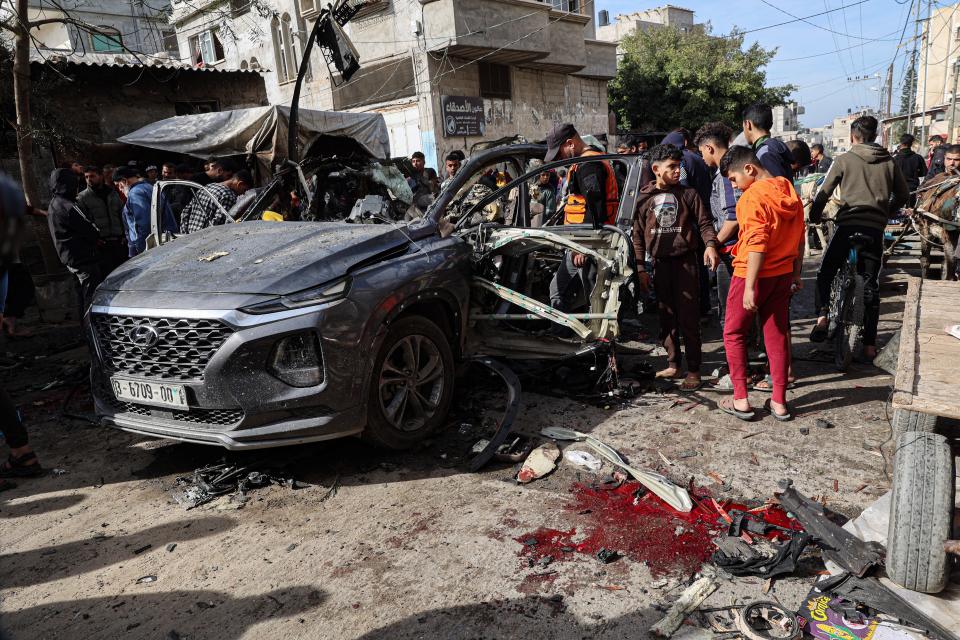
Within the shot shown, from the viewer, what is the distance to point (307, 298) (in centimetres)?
323

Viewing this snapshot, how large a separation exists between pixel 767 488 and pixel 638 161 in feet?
8.42

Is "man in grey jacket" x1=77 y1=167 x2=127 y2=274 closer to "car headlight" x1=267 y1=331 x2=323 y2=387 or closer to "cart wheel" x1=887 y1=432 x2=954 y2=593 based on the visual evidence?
"car headlight" x1=267 y1=331 x2=323 y2=387

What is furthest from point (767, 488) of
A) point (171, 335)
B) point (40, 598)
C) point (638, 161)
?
point (40, 598)

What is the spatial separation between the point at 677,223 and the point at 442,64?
A: 46.5 ft

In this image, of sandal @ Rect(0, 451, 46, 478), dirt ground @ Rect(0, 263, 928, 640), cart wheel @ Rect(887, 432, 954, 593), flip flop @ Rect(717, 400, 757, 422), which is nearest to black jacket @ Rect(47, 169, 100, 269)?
dirt ground @ Rect(0, 263, 928, 640)

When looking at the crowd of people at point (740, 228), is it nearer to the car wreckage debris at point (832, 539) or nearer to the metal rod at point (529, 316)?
the metal rod at point (529, 316)

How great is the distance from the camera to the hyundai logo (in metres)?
3.24

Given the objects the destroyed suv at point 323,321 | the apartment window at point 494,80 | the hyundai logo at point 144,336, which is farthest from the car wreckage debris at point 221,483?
the apartment window at point 494,80

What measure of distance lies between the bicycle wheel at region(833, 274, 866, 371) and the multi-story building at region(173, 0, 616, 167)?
13.5 m

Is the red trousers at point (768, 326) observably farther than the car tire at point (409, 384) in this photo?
Yes

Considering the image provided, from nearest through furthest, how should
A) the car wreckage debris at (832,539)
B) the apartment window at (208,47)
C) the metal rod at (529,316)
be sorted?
the car wreckage debris at (832,539)
the metal rod at (529,316)
the apartment window at (208,47)

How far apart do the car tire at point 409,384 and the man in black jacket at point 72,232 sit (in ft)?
16.2

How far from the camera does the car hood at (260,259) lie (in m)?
3.31

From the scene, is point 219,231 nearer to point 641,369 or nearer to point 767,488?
point 641,369
